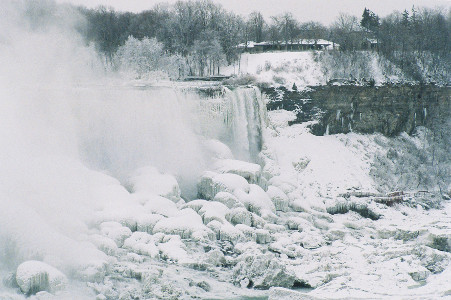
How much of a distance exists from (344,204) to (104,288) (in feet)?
44.0

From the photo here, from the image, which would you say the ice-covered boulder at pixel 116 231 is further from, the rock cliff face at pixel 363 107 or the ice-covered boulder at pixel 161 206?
the rock cliff face at pixel 363 107

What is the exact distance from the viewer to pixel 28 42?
28234 mm

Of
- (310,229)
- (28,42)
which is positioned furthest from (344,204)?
(28,42)

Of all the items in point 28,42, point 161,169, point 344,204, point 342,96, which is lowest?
point 344,204

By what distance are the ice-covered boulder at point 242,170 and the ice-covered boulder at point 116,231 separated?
7.17 meters

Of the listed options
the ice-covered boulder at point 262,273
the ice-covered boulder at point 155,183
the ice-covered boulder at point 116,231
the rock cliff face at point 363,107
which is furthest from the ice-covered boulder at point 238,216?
the rock cliff face at point 363,107

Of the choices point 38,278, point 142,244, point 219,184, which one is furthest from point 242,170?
point 38,278

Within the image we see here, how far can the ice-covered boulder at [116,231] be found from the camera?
52.9ft

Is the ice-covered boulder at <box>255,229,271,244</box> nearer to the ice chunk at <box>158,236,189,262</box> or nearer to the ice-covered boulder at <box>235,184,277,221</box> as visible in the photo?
the ice-covered boulder at <box>235,184,277,221</box>

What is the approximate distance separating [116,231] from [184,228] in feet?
7.29

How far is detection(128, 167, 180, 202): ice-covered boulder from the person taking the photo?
782 inches

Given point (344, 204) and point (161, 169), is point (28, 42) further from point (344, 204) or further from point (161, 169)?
point (344, 204)

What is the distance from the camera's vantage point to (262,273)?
570 inches

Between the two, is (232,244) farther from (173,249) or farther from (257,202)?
(257,202)
